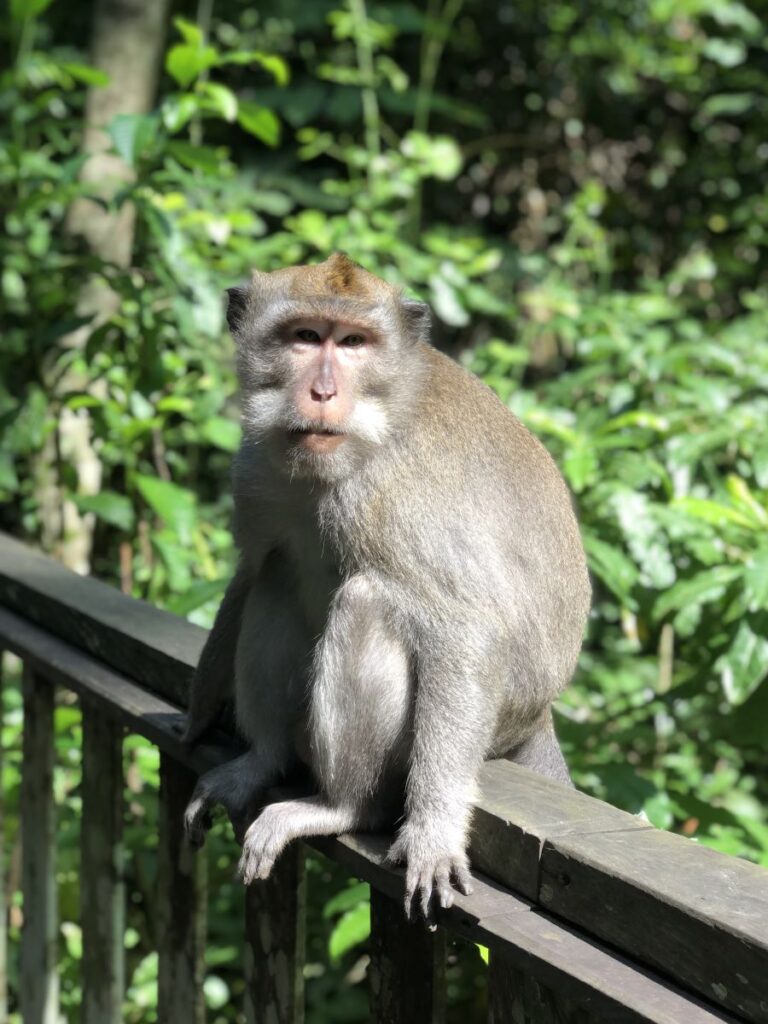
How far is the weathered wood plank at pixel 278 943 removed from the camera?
→ 212 centimetres

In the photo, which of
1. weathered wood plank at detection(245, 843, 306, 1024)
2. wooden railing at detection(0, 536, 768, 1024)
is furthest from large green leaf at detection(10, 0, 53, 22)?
weathered wood plank at detection(245, 843, 306, 1024)

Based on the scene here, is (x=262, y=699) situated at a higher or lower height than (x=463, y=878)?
lower

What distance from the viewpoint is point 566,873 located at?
1592 mm

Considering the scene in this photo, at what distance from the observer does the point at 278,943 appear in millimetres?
2150

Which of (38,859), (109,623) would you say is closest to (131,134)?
(109,623)

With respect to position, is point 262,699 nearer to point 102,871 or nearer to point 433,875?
point 102,871

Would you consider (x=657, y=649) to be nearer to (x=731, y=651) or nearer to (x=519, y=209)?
(x=731, y=651)

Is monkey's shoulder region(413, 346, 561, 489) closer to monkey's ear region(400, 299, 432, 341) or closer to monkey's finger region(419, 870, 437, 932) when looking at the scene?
monkey's ear region(400, 299, 432, 341)

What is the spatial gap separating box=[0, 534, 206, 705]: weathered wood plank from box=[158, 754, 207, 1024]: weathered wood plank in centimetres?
29

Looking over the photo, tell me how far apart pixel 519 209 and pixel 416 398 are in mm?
6261

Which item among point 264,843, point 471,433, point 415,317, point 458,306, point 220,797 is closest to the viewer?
point 264,843

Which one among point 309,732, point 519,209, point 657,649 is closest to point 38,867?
point 309,732

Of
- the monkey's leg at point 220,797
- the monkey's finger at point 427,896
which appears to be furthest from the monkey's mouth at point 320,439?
the monkey's finger at point 427,896

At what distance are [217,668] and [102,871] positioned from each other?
516mm
